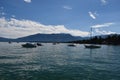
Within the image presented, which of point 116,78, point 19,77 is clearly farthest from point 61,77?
point 116,78

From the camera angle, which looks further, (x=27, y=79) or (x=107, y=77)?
(x=107, y=77)

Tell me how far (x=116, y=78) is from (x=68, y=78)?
317 inches

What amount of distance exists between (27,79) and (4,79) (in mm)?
3767

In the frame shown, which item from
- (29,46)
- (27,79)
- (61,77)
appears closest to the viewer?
(27,79)

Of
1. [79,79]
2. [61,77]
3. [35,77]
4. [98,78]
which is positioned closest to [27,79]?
[35,77]

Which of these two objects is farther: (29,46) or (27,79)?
(29,46)

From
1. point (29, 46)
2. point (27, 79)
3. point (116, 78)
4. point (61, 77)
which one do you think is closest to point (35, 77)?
point (27, 79)

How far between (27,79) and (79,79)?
844 centimetres

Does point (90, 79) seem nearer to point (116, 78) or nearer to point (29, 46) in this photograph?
point (116, 78)

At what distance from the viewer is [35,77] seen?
1361 inches

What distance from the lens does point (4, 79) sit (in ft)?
108

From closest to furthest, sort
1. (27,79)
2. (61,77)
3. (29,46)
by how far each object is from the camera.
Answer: (27,79), (61,77), (29,46)

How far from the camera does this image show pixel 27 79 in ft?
107

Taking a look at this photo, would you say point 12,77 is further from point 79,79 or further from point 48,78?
point 79,79
